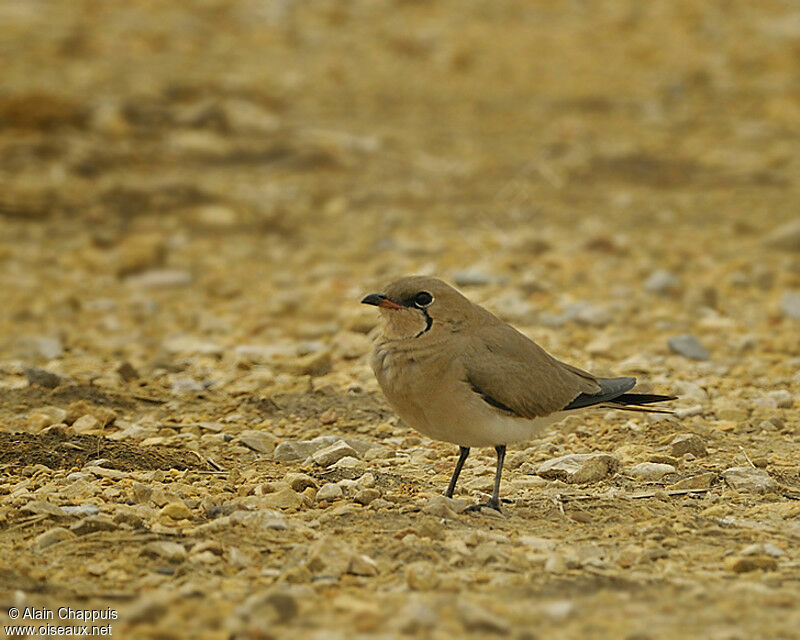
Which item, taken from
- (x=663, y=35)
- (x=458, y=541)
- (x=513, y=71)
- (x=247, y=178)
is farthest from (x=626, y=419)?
(x=663, y=35)

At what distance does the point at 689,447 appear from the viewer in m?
5.26

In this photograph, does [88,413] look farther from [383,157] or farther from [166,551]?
[383,157]

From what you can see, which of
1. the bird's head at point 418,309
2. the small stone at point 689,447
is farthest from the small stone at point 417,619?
the small stone at point 689,447

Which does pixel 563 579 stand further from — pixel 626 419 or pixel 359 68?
pixel 359 68

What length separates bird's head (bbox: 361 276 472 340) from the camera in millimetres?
4750

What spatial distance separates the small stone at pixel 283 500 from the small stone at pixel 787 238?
521cm

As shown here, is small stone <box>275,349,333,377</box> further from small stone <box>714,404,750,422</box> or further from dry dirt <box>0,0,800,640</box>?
small stone <box>714,404,750,422</box>

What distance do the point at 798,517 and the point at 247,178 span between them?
663 centimetres

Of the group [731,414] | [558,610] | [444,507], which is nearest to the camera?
[558,610]

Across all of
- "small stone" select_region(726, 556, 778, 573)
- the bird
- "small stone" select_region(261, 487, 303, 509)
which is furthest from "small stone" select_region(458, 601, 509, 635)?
"small stone" select_region(261, 487, 303, 509)

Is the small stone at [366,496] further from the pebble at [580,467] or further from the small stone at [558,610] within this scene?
the small stone at [558,610]

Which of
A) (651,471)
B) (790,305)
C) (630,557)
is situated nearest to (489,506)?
(630,557)

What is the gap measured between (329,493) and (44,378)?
206 centimetres

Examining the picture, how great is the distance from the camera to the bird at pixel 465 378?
15.1 ft
